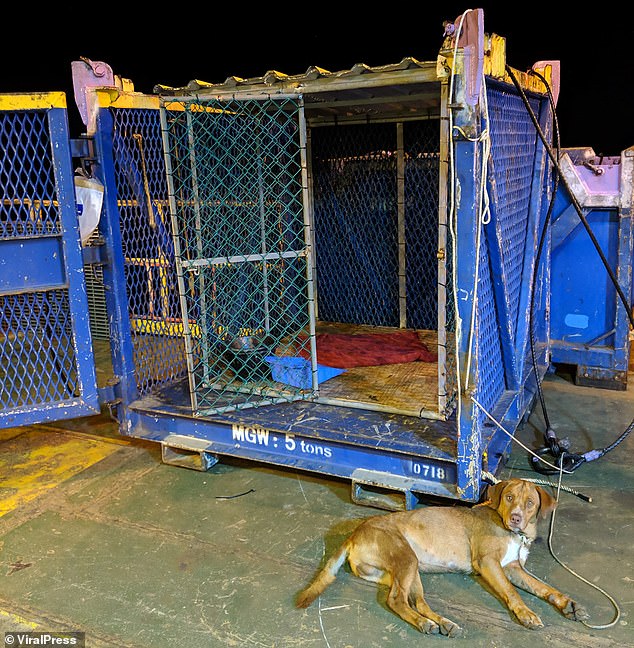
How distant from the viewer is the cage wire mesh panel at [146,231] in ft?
15.7

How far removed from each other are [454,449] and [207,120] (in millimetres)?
3047

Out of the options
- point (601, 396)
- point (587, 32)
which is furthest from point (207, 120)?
point (587, 32)

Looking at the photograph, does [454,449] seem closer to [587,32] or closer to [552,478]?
[552,478]

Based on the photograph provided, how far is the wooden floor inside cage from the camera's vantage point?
15.6 feet

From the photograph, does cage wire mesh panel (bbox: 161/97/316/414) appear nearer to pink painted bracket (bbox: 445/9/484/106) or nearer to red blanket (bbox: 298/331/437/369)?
red blanket (bbox: 298/331/437/369)

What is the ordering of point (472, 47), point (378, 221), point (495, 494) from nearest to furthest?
point (472, 47) → point (495, 494) → point (378, 221)

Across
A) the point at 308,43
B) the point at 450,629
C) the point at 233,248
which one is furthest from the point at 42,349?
the point at 308,43

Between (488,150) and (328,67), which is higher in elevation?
(328,67)

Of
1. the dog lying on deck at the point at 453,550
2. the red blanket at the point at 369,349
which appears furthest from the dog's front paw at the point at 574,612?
the red blanket at the point at 369,349

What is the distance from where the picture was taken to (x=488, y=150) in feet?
12.1

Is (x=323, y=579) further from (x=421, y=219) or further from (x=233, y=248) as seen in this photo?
(x=421, y=219)

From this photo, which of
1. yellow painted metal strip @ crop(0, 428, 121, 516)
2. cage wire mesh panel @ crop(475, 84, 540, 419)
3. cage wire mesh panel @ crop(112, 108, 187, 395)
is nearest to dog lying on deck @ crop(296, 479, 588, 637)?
cage wire mesh panel @ crop(475, 84, 540, 419)

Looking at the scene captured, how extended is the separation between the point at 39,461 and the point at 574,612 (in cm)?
390

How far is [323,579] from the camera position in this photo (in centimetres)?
330
